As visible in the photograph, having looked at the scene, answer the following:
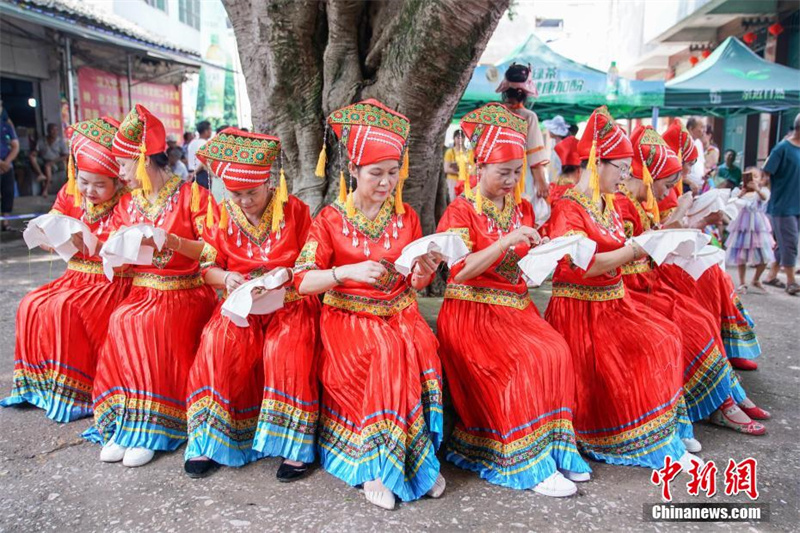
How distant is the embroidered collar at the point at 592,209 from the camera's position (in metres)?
3.01

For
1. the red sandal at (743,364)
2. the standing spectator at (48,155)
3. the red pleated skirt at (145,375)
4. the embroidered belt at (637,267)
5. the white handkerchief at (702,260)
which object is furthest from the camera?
the standing spectator at (48,155)

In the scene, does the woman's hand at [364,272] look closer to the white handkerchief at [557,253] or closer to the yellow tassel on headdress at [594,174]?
the white handkerchief at [557,253]

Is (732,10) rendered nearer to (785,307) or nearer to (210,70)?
(785,307)

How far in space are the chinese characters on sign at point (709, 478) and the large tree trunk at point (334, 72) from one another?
228 cm

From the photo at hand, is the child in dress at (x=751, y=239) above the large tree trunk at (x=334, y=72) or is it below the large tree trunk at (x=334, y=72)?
below

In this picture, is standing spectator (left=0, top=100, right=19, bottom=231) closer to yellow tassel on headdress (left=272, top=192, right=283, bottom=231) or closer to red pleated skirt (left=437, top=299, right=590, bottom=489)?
yellow tassel on headdress (left=272, top=192, right=283, bottom=231)

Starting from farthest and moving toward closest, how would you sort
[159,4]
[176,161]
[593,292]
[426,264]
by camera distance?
[159,4]
[176,161]
[593,292]
[426,264]

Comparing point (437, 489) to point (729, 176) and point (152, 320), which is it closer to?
point (152, 320)

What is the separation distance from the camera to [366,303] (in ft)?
9.24

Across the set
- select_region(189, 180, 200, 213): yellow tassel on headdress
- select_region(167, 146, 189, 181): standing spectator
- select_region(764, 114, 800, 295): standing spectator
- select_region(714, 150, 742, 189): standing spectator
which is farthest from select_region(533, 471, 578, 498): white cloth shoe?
select_region(167, 146, 189, 181): standing spectator

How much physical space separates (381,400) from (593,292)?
49.5 inches

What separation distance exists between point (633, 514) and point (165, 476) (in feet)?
6.64

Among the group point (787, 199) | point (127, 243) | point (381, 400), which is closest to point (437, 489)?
point (381, 400)

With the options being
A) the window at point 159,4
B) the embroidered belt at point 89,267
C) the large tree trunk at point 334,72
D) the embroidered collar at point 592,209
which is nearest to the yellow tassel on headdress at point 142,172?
the embroidered belt at point 89,267
